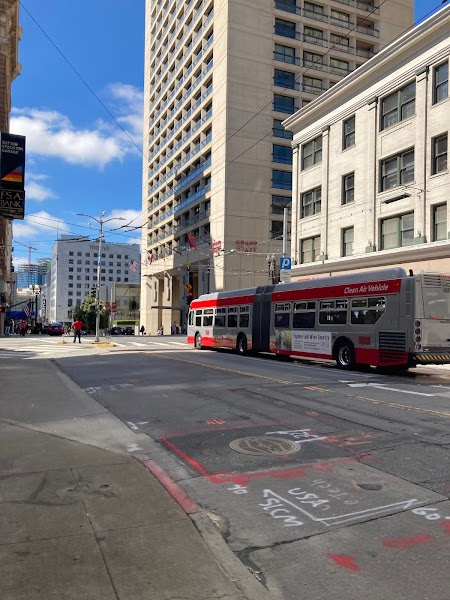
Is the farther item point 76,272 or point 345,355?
point 76,272

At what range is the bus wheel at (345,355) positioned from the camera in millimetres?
17375

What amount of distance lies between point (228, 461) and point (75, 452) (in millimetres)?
2024

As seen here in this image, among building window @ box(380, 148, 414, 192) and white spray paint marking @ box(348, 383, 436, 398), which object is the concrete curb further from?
building window @ box(380, 148, 414, 192)

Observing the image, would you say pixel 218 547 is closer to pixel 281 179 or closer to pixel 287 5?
pixel 281 179

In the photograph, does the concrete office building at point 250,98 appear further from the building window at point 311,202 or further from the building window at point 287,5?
the building window at point 311,202

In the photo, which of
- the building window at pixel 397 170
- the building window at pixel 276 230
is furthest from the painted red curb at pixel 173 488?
the building window at pixel 276 230

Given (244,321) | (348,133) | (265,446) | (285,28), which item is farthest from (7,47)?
(265,446)

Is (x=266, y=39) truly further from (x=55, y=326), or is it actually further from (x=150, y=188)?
(x=55, y=326)

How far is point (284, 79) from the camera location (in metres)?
55.1

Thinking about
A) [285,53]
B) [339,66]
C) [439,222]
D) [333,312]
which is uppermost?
[285,53]

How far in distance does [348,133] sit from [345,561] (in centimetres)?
3055

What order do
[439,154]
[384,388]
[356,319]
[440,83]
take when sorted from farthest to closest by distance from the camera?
[440,83]
[439,154]
[356,319]
[384,388]

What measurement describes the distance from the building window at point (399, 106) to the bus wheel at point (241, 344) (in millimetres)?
14088

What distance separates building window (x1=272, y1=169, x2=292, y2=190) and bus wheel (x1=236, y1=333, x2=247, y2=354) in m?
32.4
